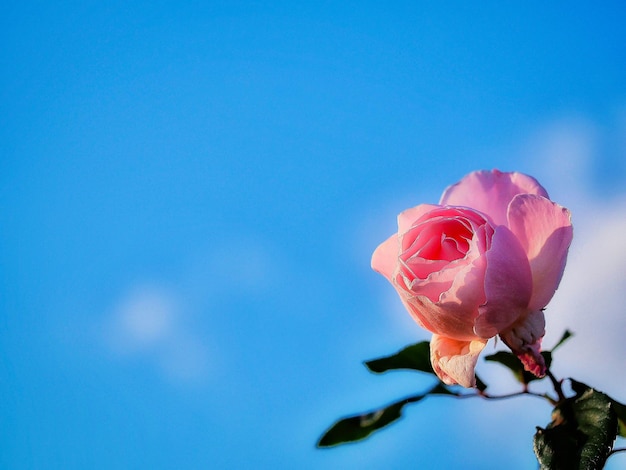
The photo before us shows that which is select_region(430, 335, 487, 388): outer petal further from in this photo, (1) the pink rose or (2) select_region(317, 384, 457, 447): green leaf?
(2) select_region(317, 384, 457, 447): green leaf

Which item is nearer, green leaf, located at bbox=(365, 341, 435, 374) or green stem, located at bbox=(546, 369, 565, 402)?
green stem, located at bbox=(546, 369, 565, 402)

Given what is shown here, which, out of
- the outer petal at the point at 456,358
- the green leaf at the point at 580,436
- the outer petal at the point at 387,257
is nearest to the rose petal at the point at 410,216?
the outer petal at the point at 387,257

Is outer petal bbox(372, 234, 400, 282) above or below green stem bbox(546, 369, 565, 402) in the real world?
above

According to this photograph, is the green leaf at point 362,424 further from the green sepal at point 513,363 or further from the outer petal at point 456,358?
the outer petal at point 456,358

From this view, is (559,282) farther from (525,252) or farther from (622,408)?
(622,408)

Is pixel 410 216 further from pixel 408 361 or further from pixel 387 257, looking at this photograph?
pixel 408 361

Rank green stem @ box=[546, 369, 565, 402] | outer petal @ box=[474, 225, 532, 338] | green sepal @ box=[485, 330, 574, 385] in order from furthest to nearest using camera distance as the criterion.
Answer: green sepal @ box=[485, 330, 574, 385] → green stem @ box=[546, 369, 565, 402] → outer petal @ box=[474, 225, 532, 338]

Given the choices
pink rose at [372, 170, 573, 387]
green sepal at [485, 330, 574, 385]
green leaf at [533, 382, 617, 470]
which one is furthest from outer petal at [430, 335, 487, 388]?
green sepal at [485, 330, 574, 385]
